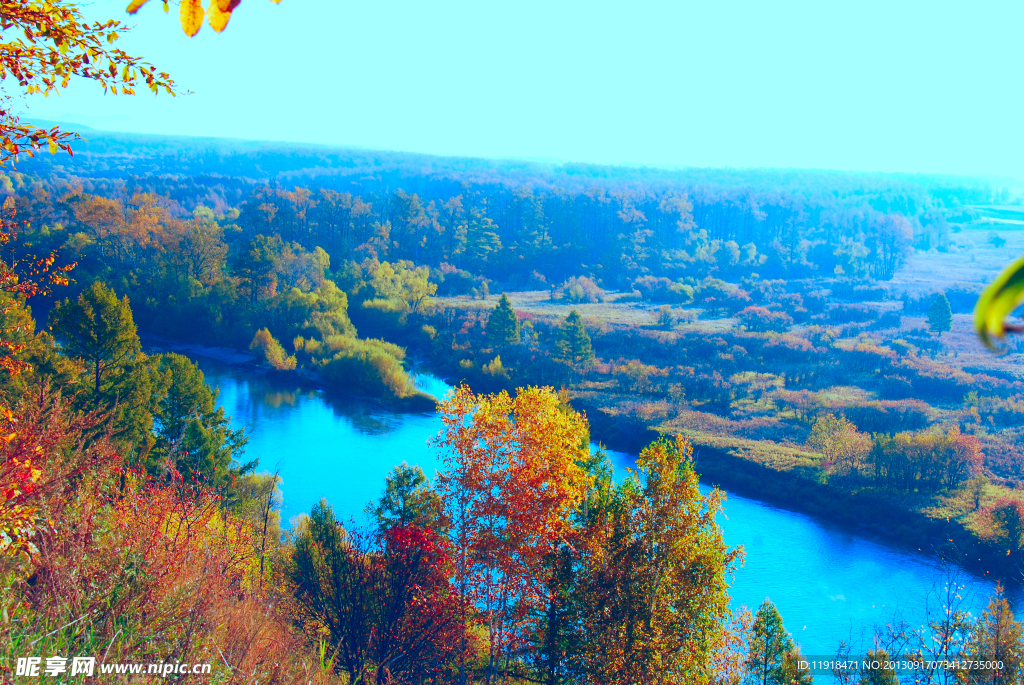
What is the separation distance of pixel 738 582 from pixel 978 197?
8607cm

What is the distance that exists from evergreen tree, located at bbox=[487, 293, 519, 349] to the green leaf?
108ft

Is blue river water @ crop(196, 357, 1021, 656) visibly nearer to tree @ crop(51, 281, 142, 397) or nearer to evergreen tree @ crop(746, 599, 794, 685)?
evergreen tree @ crop(746, 599, 794, 685)

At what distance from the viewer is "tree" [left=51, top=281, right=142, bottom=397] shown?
1398cm

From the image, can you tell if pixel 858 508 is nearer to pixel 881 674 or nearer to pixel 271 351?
pixel 881 674

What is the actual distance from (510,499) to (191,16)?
719cm

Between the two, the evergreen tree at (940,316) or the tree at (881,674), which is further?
the evergreen tree at (940,316)

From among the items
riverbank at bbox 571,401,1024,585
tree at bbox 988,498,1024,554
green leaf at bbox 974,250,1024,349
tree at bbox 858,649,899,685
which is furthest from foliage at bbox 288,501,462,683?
tree at bbox 988,498,1024,554

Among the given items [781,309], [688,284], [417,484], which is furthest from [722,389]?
[688,284]

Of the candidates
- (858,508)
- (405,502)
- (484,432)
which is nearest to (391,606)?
(405,502)

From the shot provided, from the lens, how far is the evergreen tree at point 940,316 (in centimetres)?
3809

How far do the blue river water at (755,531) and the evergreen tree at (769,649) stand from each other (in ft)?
10.4

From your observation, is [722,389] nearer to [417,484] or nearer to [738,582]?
[738,582]

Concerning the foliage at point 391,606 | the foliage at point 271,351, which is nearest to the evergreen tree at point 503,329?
the foliage at point 271,351

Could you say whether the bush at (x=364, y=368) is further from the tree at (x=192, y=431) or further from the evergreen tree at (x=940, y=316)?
the evergreen tree at (x=940, y=316)
